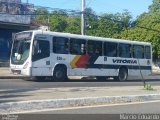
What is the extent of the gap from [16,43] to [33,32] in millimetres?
1650

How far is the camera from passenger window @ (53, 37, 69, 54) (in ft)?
83.5

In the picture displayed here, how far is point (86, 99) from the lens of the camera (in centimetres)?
1367

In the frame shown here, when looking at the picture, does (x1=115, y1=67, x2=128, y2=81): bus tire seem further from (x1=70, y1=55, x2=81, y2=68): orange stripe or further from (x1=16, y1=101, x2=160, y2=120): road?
(x1=16, y1=101, x2=160, y2=120): road

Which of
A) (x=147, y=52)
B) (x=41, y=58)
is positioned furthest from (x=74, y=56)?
(x=147, y=52)

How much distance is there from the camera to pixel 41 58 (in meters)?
24.5

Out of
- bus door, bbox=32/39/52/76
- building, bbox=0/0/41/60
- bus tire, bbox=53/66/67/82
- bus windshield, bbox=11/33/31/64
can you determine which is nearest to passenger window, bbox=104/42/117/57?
bus tire, bbox=53/66/67/82

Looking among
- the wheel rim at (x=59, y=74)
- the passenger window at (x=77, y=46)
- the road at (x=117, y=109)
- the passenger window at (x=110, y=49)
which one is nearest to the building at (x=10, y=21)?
the passenger window at (x=110, y=49)

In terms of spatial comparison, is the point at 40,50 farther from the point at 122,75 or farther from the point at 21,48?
the point at 122,75

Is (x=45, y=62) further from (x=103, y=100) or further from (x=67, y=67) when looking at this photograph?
(x=103, y=100)

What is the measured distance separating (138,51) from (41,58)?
958 centimetres

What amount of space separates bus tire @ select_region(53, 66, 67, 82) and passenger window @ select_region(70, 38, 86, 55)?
1256mm

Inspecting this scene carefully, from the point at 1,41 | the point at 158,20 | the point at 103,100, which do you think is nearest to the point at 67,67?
the point at 103,100

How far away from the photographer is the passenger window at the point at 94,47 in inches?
1092

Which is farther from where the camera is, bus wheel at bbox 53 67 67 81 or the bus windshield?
bus wheel at bbox 53 67 67 81
